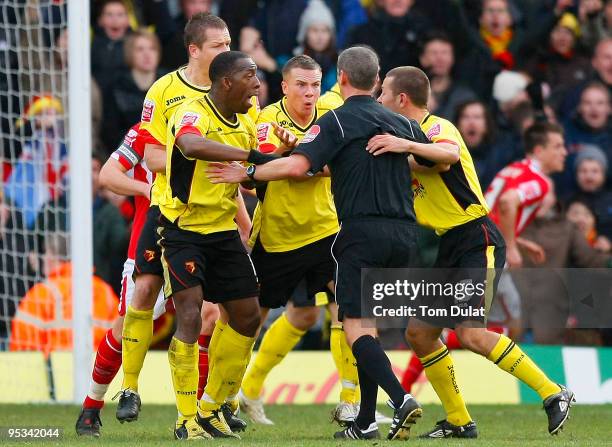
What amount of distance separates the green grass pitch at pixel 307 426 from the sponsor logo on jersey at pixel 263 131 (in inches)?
75.7

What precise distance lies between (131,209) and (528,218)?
12.8 feet

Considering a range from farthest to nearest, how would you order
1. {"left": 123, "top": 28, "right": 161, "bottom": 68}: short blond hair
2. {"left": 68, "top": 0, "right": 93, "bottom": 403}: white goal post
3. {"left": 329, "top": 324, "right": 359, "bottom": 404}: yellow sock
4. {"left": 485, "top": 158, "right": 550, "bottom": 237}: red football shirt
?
{"left": 123, "top": 28, "right": 161, "bottom": 68}: short blond hair
{"left": 485, "top": 158, "right": 550, "bottom": 237}: red football shirt
{"left": 68, "top": 0, "right": 93, "bottom": 403}: white goal post
{"left": 329, "top": 324, "right": 359, "bottom": 404}: yellow sock

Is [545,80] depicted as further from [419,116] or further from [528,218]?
[419,116]

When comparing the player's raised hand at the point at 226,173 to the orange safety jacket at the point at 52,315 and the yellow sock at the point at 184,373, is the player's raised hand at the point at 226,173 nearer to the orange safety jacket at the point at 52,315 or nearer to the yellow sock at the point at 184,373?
the yellow sock at the point at 184,373

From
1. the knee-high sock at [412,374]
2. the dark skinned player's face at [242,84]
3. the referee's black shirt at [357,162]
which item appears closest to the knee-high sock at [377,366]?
the referee's black shirt at [357,162]

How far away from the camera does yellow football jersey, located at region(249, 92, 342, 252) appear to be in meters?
8.54

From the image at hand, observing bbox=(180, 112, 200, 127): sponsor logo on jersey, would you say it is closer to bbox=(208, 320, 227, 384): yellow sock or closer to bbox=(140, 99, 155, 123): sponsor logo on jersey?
bbox=(140, 99, 155, 123): sponsor logo on jersey

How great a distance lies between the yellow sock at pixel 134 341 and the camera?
8117mm

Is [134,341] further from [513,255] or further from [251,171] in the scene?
[513,255]

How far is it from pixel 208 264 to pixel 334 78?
5.60 metres

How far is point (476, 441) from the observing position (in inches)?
293

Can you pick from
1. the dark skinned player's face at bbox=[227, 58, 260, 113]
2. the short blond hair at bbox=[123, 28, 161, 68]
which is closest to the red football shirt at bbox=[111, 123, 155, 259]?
the dark skinned player's face at bbox=[227, 58, 260, 113]

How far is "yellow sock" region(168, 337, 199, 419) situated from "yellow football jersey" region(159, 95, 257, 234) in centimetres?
71

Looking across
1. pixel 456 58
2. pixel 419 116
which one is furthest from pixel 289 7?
pixel 419 116
